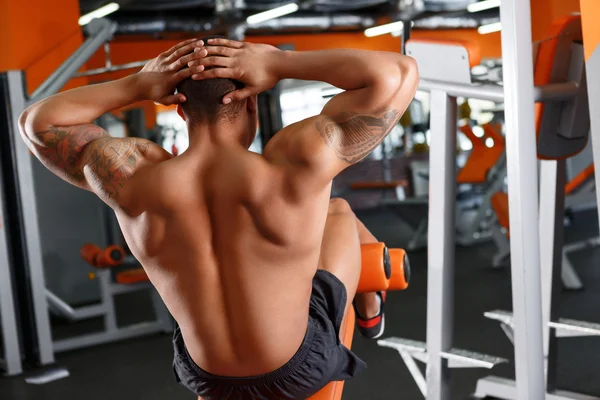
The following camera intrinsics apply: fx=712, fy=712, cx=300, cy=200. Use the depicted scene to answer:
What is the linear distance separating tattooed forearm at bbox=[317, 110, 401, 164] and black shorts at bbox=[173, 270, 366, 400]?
32cm

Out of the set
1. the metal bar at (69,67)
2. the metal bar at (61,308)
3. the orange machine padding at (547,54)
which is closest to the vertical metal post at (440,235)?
the orange machine padding at (547,54)

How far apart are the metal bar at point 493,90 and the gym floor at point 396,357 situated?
1540mm

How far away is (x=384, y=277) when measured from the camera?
1658 millimetres

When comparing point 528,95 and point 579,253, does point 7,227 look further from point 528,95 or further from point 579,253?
point 579,253

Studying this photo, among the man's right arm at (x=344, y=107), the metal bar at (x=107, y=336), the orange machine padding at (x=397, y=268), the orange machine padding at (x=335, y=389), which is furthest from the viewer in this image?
the metal bar at (x=107, y=336)

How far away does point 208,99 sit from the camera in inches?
54.9

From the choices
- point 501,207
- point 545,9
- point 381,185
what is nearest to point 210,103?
point 501,207

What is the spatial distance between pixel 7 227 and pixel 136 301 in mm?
2030

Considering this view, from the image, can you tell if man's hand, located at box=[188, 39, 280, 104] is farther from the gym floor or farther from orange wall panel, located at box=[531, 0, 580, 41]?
orange wall panel, located at box=[531, 0, 580, 41]

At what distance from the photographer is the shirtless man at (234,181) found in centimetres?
137

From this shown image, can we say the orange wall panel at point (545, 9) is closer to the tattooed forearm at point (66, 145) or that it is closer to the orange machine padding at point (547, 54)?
the orange machine padding at point (547, 54)

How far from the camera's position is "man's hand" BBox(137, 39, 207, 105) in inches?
54.7

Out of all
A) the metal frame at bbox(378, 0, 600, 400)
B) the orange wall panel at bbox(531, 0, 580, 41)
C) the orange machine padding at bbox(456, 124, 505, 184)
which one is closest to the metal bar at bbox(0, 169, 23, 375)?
the metal frame at bbox(378, 0, 600, 400)

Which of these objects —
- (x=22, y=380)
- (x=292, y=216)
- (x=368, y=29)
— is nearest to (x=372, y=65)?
(x=292, y=216)
